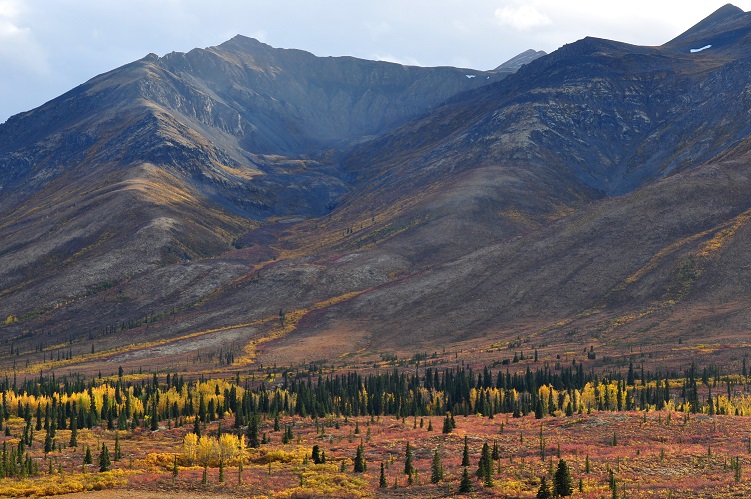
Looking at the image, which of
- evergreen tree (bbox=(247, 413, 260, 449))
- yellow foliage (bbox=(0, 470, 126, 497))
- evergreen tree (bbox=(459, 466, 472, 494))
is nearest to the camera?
evergreen tree (bbox=(459, 466, 472, 494))

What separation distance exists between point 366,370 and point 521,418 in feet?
216

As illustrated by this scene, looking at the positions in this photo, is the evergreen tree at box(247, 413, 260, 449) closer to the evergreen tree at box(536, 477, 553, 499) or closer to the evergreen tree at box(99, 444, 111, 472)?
the evergreen tree at box(99, 444, 111, 472)

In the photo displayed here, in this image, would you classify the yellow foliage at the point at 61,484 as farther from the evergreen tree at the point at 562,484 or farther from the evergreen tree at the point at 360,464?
the evergreen tree at the point at 562,484

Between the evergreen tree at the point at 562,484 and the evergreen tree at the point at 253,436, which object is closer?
the evergreen tree at the point at 562,484

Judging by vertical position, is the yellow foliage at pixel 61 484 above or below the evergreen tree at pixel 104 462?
below

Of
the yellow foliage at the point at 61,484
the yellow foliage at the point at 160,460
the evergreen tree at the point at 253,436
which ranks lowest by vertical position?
the yellow foliage at the point at 61,484

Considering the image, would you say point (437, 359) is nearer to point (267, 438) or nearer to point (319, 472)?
point (267, 438)

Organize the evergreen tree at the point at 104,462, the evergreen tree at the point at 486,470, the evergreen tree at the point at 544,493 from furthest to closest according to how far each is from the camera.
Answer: the evergreen tree at the point at 104,462
the evergreen tree at the point at 486,470
the evergreen tree at the point at 544,493

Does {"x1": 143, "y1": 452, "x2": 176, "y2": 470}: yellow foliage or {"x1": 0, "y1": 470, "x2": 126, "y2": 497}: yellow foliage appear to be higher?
{"x1": 143, "y1": 452, "x2": 176, "y2": 470}: yellow foliage

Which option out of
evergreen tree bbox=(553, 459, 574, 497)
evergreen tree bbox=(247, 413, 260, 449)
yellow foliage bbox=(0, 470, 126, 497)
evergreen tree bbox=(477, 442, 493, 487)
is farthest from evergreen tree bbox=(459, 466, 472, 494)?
evergreen tree bbox=(247, 413, 260, 449)

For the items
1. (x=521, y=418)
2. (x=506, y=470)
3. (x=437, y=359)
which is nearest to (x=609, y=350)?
(x=437, y=359)

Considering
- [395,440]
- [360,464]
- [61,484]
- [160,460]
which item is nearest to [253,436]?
[160,460]

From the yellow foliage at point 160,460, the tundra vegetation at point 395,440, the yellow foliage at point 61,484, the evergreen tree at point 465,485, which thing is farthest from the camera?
the yellow foliage at point 160,460

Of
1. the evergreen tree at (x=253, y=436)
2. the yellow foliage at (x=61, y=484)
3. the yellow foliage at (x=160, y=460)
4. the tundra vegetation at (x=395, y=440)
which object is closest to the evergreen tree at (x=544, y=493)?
the tundra vegetation at (x=395, y=440)
